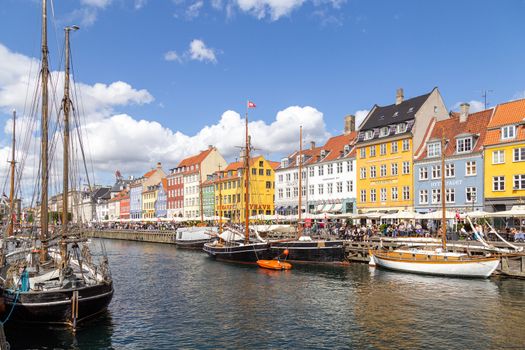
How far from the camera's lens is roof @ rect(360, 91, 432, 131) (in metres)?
60.5

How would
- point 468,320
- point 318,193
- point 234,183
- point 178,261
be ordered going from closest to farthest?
1. point 468,320
2. point 178,261
3. point 318,193
4. point 234,183

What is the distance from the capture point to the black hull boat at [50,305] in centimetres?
2023

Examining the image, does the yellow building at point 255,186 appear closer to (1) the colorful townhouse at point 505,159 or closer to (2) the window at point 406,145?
(2) the window at point 406,145

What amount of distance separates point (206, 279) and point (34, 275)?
15946mm

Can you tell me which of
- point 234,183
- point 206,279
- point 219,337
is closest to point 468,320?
point 219,337

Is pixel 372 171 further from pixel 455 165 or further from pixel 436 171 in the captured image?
pixel 455 165

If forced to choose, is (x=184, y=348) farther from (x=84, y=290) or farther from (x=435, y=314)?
(x=435, y=314)

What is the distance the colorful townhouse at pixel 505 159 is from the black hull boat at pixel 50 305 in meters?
40.4

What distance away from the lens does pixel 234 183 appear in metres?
95.2

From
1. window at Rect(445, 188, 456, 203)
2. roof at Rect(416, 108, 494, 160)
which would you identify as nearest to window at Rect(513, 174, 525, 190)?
roof at Rect(416, 108, 494, 160)

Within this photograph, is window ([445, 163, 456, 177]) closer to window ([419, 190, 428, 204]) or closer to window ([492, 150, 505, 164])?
window ([419, 190, 428, 204])

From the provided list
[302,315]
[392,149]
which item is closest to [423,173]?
[392,149]

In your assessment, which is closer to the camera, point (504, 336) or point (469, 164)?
point (504, 336)

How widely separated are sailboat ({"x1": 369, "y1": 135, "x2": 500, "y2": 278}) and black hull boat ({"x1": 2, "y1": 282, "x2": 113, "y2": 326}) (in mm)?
24970
